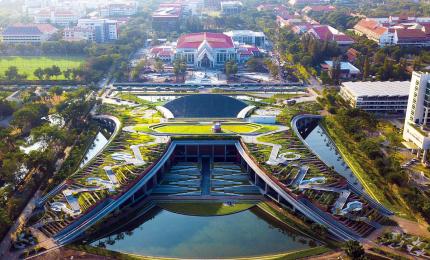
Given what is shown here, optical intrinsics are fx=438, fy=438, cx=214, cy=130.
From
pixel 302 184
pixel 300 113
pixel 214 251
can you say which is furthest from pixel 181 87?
pixel 214 251

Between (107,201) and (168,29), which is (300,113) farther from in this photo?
(168,29)

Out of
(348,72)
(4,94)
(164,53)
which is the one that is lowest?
(4,94)

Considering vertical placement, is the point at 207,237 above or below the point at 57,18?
below

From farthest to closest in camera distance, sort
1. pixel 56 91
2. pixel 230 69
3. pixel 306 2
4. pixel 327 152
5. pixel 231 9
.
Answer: pixel 306 2
pixel 231 9
pixel 230 69
pixel 56 91
pixel 327 152

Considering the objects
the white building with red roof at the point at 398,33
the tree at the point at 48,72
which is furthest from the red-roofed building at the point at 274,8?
the tree at the point at 48,72

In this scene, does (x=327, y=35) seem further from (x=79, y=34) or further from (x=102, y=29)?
(x=79, y=34)

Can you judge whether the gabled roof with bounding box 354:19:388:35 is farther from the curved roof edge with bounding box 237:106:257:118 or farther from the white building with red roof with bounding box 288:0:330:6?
the curved roof edge with bounding box 237:106:257:118

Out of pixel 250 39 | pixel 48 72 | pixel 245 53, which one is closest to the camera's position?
pixel 48 72

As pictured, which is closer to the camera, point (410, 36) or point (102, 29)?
point (410, 36)

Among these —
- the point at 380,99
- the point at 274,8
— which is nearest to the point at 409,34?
the point at 380,99
